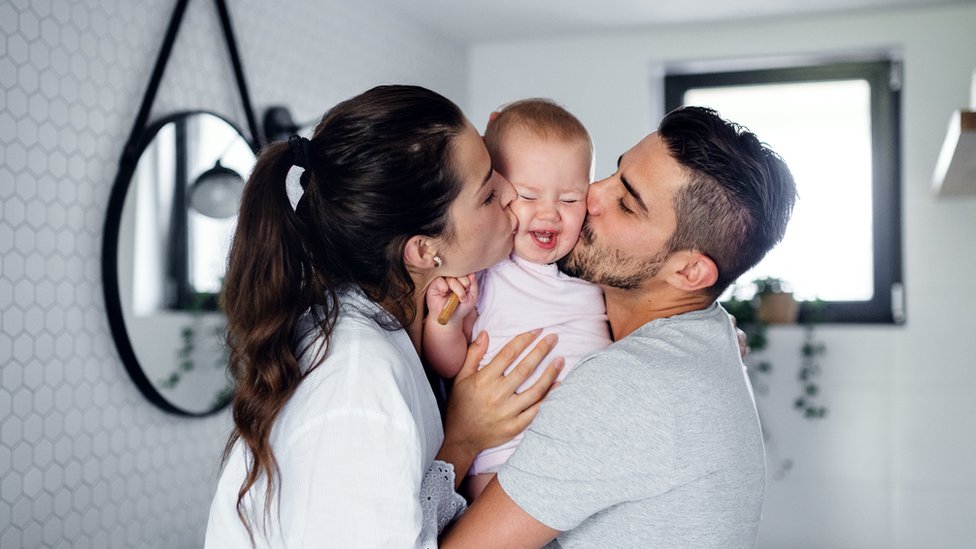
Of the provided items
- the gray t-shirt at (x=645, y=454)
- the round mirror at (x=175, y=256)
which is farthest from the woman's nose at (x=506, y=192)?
the round mirror at (x=175, y=256)

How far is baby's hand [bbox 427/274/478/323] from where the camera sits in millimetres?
1322

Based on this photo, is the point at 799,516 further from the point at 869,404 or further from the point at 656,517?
the point at 656,517

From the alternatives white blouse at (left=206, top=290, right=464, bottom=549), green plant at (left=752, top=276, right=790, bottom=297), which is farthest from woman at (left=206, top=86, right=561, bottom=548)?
green plant at (left=752, top=276, right=790, bottom=297)

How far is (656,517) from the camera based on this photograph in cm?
113

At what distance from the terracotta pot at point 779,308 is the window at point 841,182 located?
0.10 meters

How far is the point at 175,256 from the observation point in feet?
6.81

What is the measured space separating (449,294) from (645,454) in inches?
16.4

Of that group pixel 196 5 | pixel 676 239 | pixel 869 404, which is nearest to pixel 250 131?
pixel 196 5

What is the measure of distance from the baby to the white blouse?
14.5 inches

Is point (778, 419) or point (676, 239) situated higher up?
point (676, 239)

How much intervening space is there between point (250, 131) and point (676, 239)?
153cm

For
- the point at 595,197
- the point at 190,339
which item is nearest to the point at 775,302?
the point at 595,197

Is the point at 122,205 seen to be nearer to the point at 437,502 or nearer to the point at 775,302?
the point at 437,502

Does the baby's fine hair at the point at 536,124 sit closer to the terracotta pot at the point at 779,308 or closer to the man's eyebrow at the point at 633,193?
the man's eyebrow at the point at 633,193
